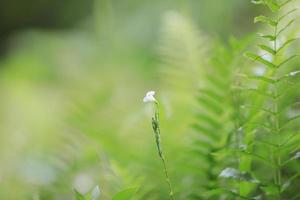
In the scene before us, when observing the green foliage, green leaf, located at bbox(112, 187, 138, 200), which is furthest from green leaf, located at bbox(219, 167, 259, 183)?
green leaf, located at bbox(112, 187, 138, 200)

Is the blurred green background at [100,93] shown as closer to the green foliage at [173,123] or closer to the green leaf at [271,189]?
the green foliage at [173,123]

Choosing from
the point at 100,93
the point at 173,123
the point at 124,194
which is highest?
the point at 100,93

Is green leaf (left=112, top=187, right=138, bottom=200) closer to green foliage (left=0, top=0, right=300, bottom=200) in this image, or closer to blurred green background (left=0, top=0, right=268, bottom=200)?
green foliage (left=0, top=0, right=300, bottom=200)

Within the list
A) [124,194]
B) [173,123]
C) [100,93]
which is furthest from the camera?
[100,93]

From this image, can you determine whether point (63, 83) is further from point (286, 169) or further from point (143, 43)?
point (286, 169)

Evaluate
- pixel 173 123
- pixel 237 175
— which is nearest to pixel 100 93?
pixel 173 123

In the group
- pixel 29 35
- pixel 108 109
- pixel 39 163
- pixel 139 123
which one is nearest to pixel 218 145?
pixel 139 123

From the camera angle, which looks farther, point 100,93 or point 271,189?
point 100,93

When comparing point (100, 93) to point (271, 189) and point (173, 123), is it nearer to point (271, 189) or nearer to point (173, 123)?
point (173, 123)

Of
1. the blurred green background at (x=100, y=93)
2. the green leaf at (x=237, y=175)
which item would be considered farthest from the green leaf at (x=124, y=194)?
the blurred green background at (x=100, y=93)
